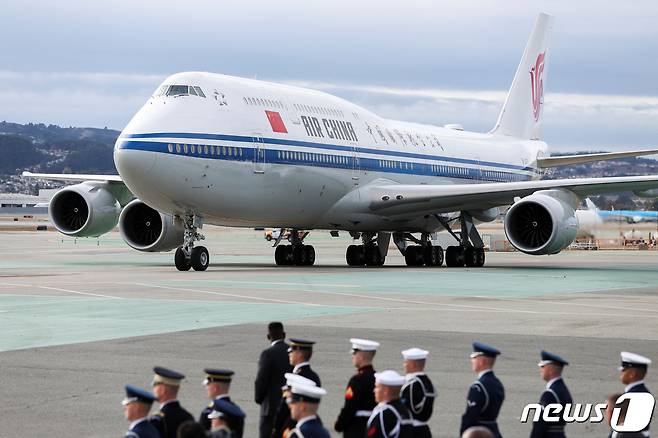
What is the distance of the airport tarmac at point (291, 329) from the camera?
11.5 meters

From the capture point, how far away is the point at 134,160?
29.3 m

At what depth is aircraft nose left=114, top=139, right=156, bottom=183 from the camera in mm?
29266

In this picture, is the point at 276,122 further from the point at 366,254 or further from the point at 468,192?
the point at 366,254

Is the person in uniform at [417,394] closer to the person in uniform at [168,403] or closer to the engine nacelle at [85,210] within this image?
the person in uniform at [168,403]

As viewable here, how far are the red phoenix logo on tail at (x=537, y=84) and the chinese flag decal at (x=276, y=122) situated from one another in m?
18.8

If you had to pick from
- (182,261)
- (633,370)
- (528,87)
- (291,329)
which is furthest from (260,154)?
(633,370)

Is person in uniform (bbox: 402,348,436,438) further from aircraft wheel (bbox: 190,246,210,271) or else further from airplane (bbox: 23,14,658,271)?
aircraft wheel (bbox: 190,246,210,271)

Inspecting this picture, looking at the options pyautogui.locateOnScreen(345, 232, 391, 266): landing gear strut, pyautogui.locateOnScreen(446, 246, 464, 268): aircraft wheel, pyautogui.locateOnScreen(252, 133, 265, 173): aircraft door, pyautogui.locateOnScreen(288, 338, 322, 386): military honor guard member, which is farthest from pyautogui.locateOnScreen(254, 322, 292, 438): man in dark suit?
pyautogui.locateOnScreen(345, 232, 391, 266): landing gear strut

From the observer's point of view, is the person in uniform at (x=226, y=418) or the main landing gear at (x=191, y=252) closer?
the person in uniform at (x=226, y=418)

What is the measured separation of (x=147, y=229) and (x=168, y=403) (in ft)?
97.3

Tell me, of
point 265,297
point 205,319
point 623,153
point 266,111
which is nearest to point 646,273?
point 623,153

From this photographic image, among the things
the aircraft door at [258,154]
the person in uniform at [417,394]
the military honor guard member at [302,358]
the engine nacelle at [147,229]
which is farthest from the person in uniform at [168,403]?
the engine nacelle at [147,229]

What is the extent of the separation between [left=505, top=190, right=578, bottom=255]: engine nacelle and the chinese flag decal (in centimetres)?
703

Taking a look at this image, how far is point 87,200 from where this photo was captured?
3644 centimetres
